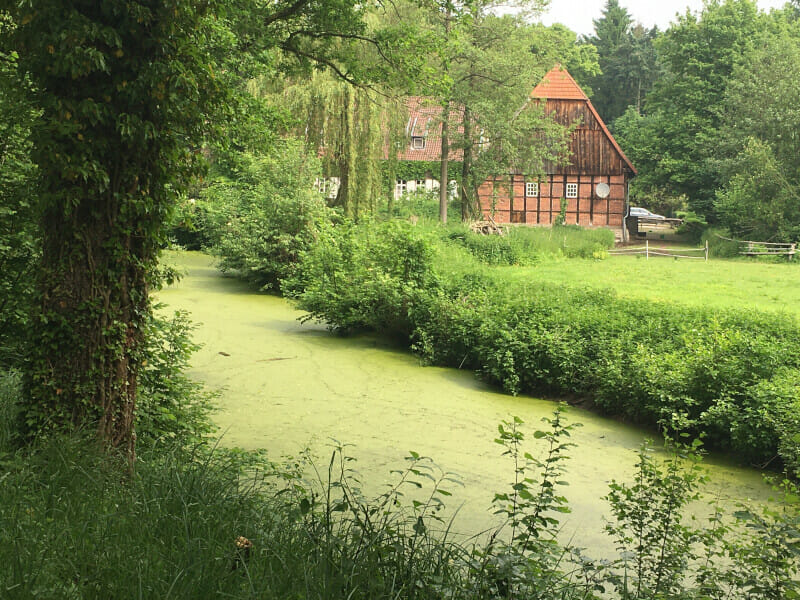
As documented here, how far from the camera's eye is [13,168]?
224 inches

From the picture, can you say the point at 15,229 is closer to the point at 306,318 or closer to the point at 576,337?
the point at 576,337

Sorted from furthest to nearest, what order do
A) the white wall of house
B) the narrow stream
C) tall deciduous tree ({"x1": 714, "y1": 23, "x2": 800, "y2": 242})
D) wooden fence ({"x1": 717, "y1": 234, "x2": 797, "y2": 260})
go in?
the white wall of house
tall deciduous tree ({"x1": 714, "y1": 23, "x2": 800, "y2": 242})
wooden fence ({"x1": 717, "y1": 234, "x2": 797, "y2": 260})
the narrow stream

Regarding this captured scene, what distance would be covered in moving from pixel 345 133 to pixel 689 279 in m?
10.1

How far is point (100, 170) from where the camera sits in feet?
14.1

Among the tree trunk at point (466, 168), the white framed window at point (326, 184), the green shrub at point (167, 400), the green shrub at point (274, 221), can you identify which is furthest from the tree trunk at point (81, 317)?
the tree trunk at point (466, 168)

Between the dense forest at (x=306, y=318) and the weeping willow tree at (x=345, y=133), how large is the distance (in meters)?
0.06

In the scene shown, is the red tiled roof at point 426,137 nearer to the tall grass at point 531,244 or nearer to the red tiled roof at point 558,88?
the red tiled roof at point 558,88

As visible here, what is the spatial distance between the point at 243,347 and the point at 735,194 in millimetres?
29307

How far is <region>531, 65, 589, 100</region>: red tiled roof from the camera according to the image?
39.0m

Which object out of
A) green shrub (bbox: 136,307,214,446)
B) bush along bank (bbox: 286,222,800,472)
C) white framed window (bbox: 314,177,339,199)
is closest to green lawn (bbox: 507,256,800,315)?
bush along bank (bbox: 286,222,800,472)

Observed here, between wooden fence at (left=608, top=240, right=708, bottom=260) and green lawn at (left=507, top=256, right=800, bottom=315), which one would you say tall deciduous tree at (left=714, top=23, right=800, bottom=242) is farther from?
green lawn at (left=507, top=256, right=800, bottom=315)

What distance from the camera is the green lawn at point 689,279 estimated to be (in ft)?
55.8

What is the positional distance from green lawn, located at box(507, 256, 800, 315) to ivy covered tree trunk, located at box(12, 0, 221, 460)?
11.5 meters

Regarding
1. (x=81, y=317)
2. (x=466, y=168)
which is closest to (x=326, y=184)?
(x=466, y=168)
